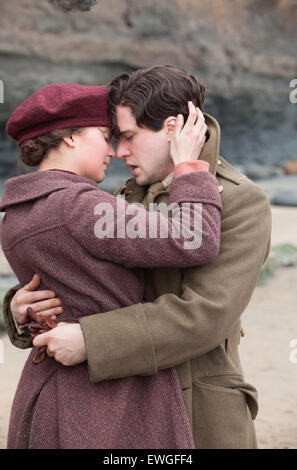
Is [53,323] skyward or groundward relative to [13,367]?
skyward

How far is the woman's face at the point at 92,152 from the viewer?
5.26ft

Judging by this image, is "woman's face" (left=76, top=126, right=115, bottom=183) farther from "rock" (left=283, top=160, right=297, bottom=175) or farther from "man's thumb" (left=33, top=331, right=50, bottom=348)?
"rock" (left=283, top=160, right=297, bottom=175)

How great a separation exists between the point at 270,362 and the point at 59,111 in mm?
3480

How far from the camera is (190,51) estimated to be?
9672 millimetres

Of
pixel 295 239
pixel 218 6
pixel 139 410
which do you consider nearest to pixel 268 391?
pixel 139 410

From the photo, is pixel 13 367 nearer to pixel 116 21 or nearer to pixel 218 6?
pixel 116 21

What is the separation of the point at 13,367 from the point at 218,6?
7.01 meters

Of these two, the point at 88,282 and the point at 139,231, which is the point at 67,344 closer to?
the point at 88,282

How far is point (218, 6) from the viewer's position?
32.4ft

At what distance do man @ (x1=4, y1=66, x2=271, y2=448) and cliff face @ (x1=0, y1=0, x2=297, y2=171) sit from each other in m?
7.32

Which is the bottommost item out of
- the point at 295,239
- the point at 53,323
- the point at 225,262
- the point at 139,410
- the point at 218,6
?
the point at 295,239

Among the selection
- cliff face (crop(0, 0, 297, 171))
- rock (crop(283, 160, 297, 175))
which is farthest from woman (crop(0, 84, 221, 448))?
rock (crop(283, 160, 297, 175))

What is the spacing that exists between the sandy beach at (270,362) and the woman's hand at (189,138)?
230 cm

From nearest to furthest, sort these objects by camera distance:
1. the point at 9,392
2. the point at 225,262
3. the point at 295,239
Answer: the point at 225,262 < the point at 9,392 < the point at 295,239
